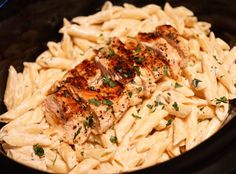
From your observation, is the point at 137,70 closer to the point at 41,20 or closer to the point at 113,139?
the point at 113,139

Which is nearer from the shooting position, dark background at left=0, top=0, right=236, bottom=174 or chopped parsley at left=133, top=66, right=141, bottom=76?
chopped parsley at left=133, top=66, right=141, bottom=76

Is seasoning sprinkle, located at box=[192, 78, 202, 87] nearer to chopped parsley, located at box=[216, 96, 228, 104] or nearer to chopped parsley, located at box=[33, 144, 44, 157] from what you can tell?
chopped parsley, located at box=[216, 96, 228, 104]

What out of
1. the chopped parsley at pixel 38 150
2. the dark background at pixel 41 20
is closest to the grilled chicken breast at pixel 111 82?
the chopped parsley at pixel 38 150

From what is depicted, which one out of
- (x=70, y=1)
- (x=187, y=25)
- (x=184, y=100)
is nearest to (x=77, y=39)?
(x=70, y=1)

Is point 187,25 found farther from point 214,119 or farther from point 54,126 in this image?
point 54,126

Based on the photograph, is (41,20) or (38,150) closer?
(38,150)

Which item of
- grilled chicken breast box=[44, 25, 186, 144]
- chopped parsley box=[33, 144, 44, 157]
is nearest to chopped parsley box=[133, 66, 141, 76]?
grilled chicken breast box=[44, 25, 186, 144]

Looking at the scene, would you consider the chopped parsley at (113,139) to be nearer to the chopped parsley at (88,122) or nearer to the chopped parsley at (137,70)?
the chopped parsley at (88,122)

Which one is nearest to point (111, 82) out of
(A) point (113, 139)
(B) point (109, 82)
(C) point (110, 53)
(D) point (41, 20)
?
(B) point (109, 82)
